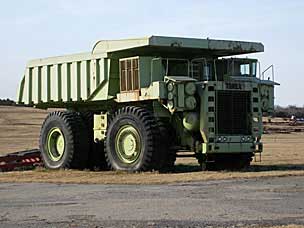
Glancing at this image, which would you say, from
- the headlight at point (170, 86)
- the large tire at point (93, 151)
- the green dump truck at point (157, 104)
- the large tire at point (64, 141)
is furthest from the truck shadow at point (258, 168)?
the large tire at point (64, 141)

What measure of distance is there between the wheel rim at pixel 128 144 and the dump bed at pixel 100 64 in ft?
4.54

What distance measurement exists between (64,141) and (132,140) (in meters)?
3.44

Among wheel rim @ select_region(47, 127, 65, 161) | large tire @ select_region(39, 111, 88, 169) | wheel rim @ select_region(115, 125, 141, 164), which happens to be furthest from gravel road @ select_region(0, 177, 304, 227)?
wheel rim @ select_region(47, 127, 65, 161)

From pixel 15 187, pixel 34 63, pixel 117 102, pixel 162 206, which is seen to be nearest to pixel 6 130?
pixel 34 63

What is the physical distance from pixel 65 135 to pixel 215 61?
17.6 feet

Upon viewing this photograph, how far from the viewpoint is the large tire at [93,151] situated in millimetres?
25109

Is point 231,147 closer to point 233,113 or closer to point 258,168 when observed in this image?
point 233,113

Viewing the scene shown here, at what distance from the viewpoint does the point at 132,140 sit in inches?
887

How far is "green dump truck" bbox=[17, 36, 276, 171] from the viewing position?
862 inches

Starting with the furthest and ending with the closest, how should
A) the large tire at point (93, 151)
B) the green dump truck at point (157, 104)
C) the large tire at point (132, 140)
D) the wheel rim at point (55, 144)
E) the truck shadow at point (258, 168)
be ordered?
the wheel rim at point (55, 144) → the large tire at point (93, 151) → the truck shadow at point (258, 168) → the green dump truck at point (157, 104) → the large tire at point (132, 140)

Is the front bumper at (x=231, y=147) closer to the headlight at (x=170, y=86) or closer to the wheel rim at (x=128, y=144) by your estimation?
the headlight at (x=170, y=86)

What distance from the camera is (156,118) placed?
2222cm

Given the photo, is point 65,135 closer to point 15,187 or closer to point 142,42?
point 142,42

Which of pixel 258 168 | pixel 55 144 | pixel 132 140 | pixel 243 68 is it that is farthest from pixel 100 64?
pixel 258 168
